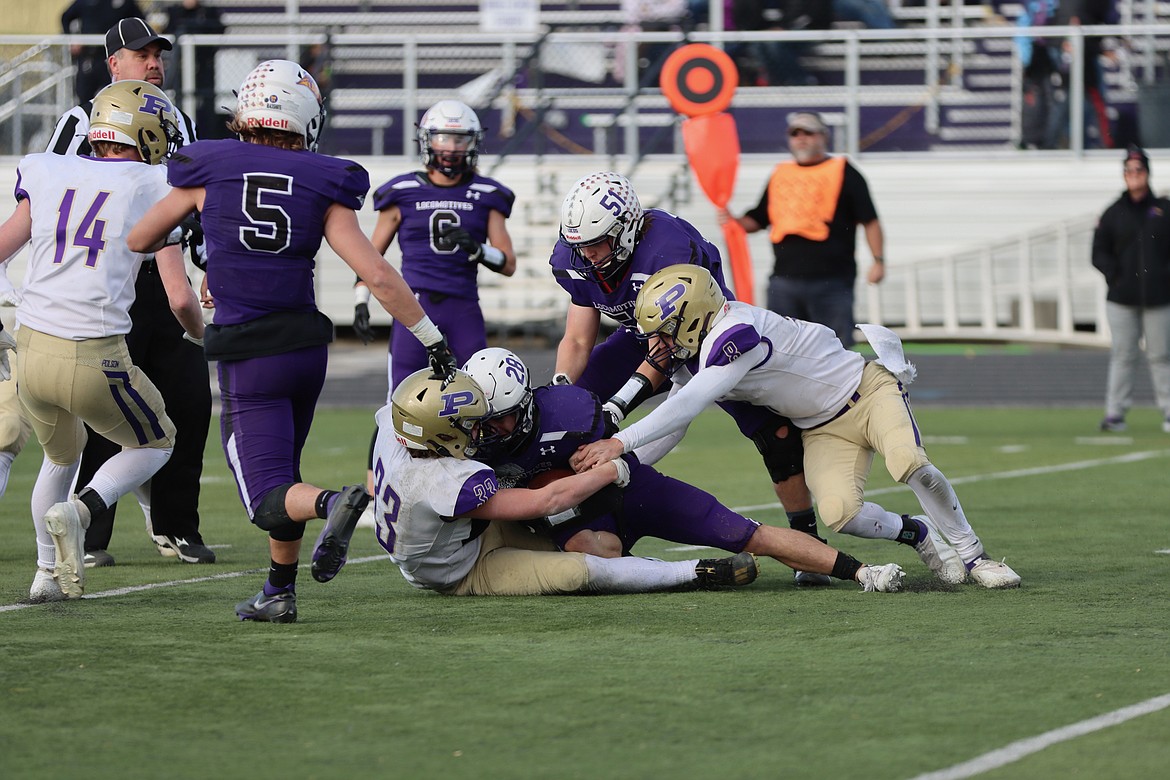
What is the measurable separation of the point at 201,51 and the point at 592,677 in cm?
1523

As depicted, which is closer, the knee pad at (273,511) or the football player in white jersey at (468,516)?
the knee pad at (273,511)

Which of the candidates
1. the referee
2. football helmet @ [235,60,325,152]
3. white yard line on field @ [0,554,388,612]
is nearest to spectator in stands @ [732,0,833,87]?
the referee

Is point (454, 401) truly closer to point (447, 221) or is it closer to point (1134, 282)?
point (447, 221)

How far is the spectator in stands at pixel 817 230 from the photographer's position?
1054 cm

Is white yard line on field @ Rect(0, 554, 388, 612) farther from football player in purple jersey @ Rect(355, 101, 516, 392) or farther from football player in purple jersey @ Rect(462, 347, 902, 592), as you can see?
football player in purple jersey @ Rect(355, 101, 516, 392)

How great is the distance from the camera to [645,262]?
636cm

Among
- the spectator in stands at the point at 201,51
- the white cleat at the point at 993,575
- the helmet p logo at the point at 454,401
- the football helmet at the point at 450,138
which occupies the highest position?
the spectator in stands at the point at 201,51

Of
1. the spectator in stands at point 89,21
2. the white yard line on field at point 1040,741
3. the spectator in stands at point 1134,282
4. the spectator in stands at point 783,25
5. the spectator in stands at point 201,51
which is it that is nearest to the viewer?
the white yard line on field at point 1040,741

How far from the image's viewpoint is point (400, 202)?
870 cm

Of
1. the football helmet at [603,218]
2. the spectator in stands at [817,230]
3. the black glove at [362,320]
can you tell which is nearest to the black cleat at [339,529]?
the football helmet at [603,218]

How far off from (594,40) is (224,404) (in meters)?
14.0

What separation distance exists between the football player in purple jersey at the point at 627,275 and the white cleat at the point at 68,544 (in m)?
1.80

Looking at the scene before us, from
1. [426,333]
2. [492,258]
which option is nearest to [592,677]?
[426,333]

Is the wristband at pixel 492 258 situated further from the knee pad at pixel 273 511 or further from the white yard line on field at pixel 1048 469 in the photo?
the knee pad at pixel 273 511
